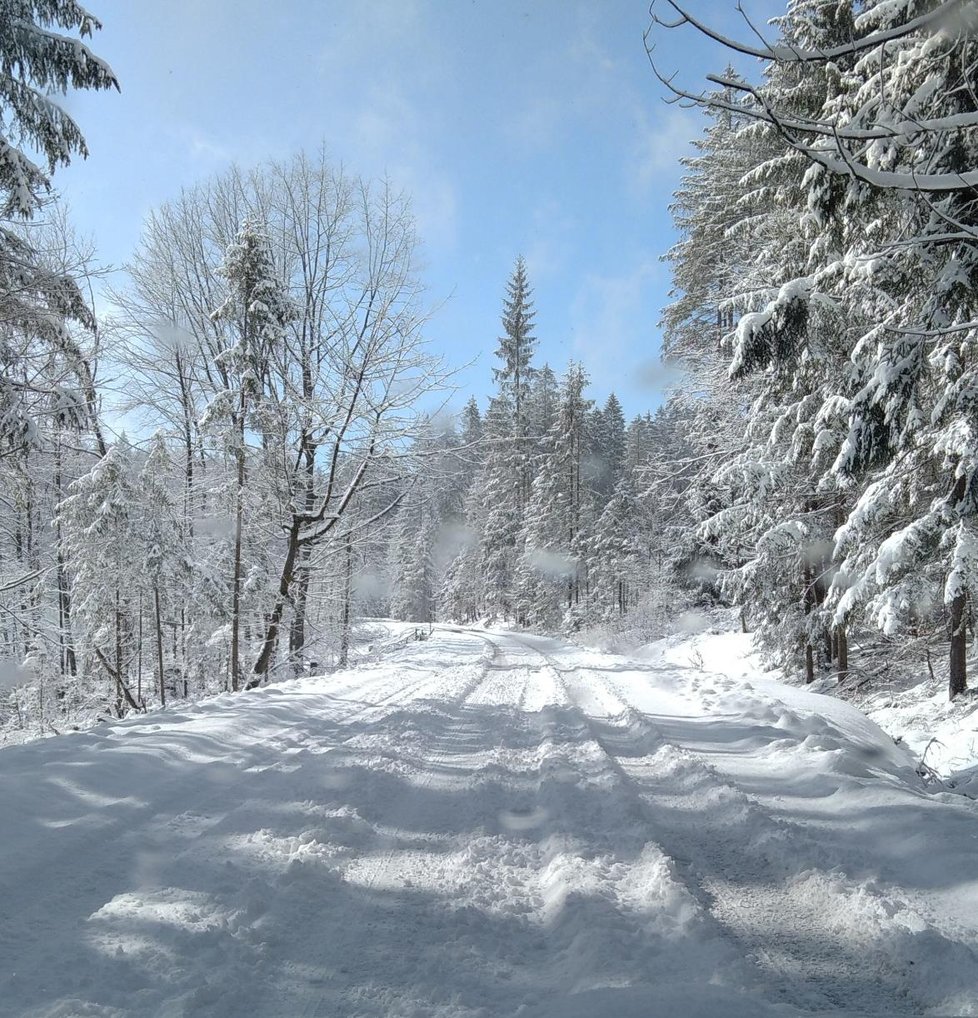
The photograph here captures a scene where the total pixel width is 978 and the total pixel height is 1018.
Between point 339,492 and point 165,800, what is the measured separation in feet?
35.4

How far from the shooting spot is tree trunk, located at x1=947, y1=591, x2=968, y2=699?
25.8 ft

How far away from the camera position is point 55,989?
7.12ft

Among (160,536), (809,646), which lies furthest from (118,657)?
(809,646)

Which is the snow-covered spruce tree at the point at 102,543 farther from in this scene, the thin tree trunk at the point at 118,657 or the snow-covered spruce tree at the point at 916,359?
the snow-covered spruce tree at the point at 916,359

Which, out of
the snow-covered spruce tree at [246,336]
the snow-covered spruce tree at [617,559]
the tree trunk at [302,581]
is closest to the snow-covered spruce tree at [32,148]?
the snow-covered spruce tree at [246,336]

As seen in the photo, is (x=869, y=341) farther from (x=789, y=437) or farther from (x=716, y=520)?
(x=716, y=520)

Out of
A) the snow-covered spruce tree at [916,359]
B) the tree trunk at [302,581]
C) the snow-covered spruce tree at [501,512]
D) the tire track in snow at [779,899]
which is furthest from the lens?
the snow-covered spruce tree at [501,512]

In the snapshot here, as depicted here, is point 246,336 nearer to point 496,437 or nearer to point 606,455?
point 496,437

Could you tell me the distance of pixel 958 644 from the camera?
8.11m

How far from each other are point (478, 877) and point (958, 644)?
8.23 meters

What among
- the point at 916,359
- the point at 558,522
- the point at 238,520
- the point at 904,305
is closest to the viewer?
the point at 916,359

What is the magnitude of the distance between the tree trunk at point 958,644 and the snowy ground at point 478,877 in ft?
10.1

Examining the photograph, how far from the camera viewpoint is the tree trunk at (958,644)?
7.86m

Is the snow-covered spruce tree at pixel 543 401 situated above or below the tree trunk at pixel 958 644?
above
